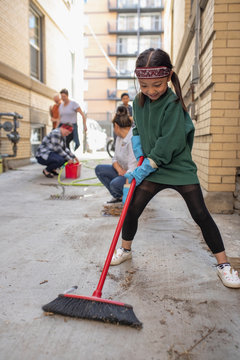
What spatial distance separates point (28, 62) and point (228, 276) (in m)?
8.46

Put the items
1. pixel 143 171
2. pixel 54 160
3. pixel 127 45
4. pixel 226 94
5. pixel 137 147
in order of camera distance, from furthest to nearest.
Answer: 1. pixel 127 45
2. pixel 54 160
3. pixel 226 94
4. pixel 137 147
5. pixel 143 171

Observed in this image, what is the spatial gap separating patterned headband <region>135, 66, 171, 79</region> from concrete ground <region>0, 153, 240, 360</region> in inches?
50.9

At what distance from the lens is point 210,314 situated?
1756mm

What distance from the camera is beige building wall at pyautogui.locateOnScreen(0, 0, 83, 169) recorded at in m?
7.62

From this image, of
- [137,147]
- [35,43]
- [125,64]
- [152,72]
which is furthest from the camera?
[125,64]

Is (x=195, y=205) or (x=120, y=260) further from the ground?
(x=195, y=205)

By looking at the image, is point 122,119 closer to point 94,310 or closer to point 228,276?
point 228,276

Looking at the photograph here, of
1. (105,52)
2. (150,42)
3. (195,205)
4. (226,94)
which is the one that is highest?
(150,42)

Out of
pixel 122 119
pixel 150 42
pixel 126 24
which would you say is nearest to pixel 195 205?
pixel 122 119

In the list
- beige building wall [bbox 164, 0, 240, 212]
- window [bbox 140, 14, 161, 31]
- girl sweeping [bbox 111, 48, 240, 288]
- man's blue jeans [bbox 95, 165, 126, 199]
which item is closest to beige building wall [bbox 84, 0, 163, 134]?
window [bbox 140, 14, 161, 31]

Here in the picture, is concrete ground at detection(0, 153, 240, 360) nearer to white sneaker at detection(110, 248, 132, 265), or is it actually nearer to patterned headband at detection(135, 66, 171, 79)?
white sneaker at detection(110, 248, 132, 265)

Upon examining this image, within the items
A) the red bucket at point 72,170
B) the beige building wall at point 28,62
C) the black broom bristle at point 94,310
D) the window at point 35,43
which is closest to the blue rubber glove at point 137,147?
the black broom bristle at point 94,310

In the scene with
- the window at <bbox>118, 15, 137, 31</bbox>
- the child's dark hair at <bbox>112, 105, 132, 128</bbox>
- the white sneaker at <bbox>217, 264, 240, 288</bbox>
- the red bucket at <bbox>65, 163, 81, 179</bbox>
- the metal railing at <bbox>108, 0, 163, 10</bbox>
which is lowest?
the white sneaker at <bbox>217, 264, 240, 288</bbox>

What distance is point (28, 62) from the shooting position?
29.4 feet
